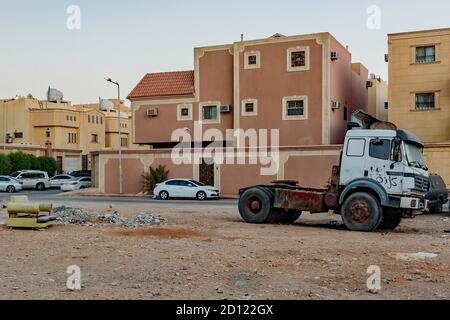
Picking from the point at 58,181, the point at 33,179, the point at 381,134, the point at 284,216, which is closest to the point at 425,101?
the point at 284,216

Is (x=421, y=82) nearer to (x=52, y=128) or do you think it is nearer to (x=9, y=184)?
(x=9, y=184)

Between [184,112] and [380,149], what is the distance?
26.9 meters

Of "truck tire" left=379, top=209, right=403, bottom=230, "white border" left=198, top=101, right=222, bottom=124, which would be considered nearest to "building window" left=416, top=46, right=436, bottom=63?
"white border" left=198, top=101, right=222, bottom=124

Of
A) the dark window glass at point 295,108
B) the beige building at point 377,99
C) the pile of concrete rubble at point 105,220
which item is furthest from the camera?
the beige building at point 377,99

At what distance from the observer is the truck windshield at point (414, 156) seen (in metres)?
17.7

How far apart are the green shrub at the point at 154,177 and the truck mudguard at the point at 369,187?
24.0 metres

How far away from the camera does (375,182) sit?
17.6 metres

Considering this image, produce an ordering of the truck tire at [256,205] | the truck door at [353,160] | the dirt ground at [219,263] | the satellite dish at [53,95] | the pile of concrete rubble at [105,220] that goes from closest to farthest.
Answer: the dirt ground at [219,263] → the truck door at [353,160] → the pile of concrete rubble at [105,220] → the truck tire at [256,205] → the satellite dish at [53,95]

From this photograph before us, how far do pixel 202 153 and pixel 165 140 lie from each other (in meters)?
4.92

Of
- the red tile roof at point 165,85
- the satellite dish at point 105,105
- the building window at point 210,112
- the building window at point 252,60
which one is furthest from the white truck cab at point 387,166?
the satellite dish at point 105,105

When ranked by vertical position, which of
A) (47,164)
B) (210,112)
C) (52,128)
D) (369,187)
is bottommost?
(369,187)

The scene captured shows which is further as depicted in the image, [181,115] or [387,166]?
[181,115]

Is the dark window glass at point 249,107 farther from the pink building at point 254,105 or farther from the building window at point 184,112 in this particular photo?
the building window at point 184,112

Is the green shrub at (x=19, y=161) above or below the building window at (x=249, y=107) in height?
below
